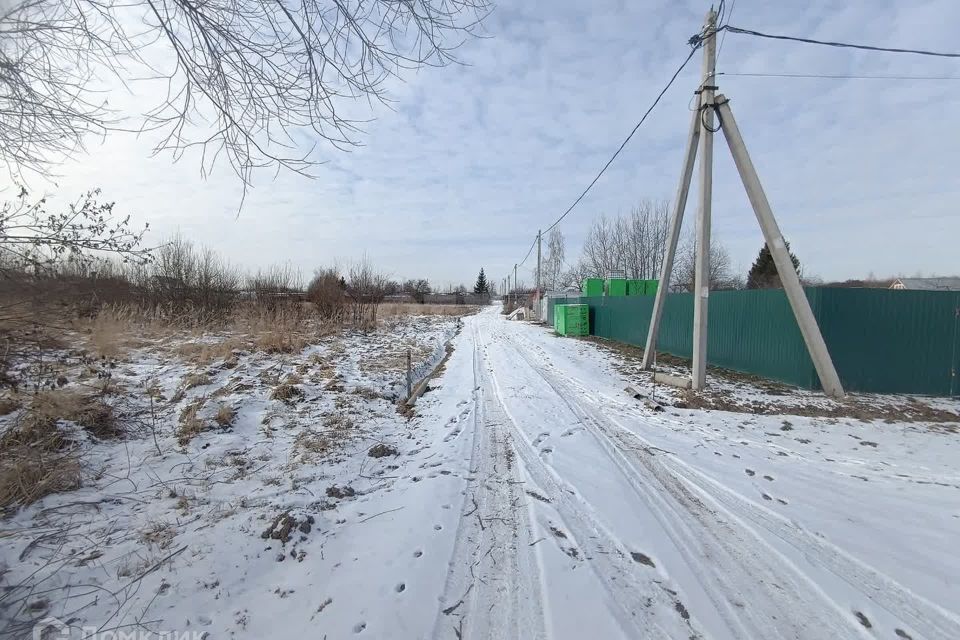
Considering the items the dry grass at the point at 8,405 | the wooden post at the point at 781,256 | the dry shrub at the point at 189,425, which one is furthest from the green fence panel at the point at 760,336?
the dry grass at the point at 8,405

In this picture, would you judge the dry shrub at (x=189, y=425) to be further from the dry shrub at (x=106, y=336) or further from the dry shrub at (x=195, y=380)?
the dry shrub at (x=106, y=336)

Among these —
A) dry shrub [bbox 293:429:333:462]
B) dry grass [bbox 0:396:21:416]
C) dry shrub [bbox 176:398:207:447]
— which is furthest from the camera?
dry shrub [bbox 176:398:207:447]

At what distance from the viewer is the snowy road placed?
2238 millimetres

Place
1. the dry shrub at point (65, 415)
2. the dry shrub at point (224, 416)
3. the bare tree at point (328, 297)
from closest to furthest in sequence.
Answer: the dry shrub at point (65, 415) < the dry shrub at point (224, 416) < the bare tree at point (328, 297)

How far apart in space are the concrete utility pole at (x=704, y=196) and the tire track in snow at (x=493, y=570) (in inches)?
220

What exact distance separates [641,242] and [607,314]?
20481 millimetres

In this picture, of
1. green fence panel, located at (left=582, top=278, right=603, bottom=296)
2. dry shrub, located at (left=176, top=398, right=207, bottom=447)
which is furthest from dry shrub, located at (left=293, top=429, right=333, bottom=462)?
green fence panel, located at (left=582, top=278, right=603, bottom=296)

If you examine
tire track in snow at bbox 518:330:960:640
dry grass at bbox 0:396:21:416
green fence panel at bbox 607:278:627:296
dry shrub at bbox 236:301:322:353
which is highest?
green fence panel at bbox 607:278:627:296

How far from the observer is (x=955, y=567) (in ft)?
8.73

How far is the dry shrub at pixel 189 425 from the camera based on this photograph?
4480 millimetres

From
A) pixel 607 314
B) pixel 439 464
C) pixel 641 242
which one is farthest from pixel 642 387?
pixel 641 242

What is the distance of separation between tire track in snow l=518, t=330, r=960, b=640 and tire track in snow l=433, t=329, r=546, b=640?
1.66 meters

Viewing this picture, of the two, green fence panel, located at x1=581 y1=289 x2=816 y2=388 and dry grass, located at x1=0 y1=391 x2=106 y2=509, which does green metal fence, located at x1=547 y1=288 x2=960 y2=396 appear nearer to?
green fence panel, located at x1=581 y1=289 x2=816 y2=388

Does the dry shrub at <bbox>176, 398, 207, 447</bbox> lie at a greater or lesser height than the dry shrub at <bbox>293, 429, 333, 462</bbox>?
greater
